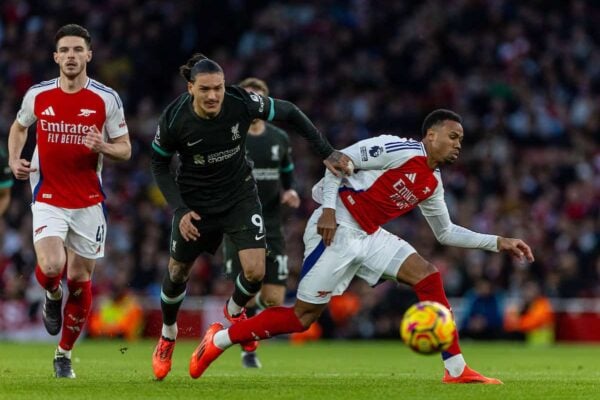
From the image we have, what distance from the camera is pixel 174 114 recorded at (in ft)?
30.9

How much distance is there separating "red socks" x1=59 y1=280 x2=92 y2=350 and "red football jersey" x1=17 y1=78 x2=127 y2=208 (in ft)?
2.24

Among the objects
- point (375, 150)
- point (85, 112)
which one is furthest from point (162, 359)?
point (375, 150)

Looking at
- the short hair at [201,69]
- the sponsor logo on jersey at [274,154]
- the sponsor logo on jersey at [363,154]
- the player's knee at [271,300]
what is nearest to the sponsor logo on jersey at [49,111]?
the short hair at [201,69]

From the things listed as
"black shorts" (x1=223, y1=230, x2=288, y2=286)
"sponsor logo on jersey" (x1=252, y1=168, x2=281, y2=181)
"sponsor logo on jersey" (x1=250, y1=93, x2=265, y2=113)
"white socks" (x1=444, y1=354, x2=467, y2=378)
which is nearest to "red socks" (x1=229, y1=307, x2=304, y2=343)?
"white socks" (x1=444, y1=354, x2=467, y2=378)

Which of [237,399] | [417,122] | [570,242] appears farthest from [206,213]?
[417,122]

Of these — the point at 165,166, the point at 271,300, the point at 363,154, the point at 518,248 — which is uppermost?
the point at 363,154

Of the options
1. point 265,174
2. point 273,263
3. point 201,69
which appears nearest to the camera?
point 201,69

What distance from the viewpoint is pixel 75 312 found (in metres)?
10.2

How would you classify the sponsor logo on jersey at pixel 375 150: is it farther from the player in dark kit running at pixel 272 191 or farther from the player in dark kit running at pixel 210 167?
the player in dark kit running at pixel 272 191

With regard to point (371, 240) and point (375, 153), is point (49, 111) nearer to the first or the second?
point (375, 153)

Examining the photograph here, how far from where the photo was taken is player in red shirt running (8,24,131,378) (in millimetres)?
9734

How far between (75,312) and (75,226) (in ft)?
2.44

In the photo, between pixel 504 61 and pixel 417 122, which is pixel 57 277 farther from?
pixel 504 61

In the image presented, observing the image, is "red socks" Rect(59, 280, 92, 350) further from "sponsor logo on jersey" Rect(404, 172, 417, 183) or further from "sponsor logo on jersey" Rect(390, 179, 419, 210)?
"sponsor logo on jersey" Rect(404, 172, 417, 183)
